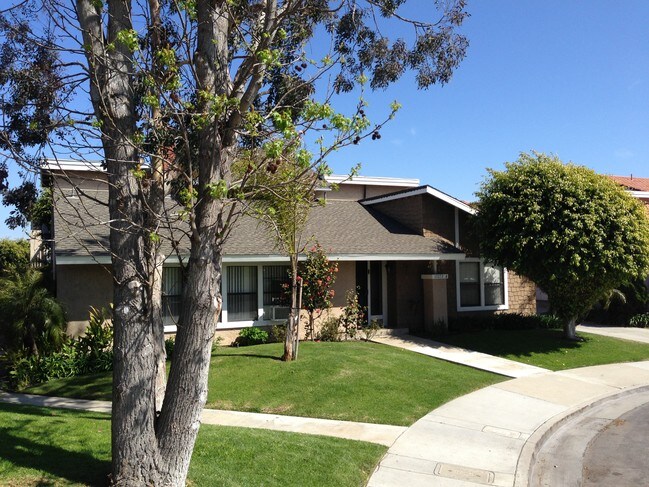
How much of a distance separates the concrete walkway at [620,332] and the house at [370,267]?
7.62ft

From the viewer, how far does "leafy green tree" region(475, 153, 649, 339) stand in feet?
48.1

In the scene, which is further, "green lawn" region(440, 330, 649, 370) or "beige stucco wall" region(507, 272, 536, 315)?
"beige stucco wall" region(507, 272, 536, 315)

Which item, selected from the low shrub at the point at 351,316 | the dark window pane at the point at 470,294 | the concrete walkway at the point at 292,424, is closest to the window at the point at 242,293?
the low shrub at the point at 351,316

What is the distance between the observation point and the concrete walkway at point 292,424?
335 inches

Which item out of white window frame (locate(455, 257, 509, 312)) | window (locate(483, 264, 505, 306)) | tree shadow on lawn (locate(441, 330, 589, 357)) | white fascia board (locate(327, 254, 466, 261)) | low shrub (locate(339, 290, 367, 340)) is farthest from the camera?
window (locate(483, 264, 505, 306))

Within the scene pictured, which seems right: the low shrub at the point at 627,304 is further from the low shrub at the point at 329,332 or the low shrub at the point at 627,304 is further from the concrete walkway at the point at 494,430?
the low shrub at the point at 329,332

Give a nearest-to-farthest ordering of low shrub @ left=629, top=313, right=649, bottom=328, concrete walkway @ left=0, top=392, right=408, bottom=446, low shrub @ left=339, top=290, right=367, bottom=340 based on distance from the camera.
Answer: concrete walkway @ left=0, top=392, right=408, bottom=446 → low shrub @ left=339, top=290, right=367, bottom=340 → low shrub @ left=629, top=313, right=649, bottom=328

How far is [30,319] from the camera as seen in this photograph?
39.6 feet

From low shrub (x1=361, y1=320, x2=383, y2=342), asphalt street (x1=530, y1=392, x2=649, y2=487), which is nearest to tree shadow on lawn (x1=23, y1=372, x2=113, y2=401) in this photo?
low shrub (x1=361, y1=320, x2=383, y2=342)

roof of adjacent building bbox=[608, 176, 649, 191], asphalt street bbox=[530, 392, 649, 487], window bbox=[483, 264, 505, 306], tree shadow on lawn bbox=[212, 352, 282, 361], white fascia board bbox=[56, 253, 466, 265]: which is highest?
roof of adjacent building bbox=[608, 176, 649, 191]

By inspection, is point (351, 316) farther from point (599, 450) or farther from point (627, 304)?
point (627, 304)

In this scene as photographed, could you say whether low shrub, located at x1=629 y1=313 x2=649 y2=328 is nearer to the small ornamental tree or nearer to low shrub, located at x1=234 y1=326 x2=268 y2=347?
the small ornamental tree

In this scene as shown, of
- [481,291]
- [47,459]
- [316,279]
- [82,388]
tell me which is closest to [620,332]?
[481,291]

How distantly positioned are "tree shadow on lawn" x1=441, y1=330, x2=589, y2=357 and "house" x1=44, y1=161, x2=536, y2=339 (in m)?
1.31
